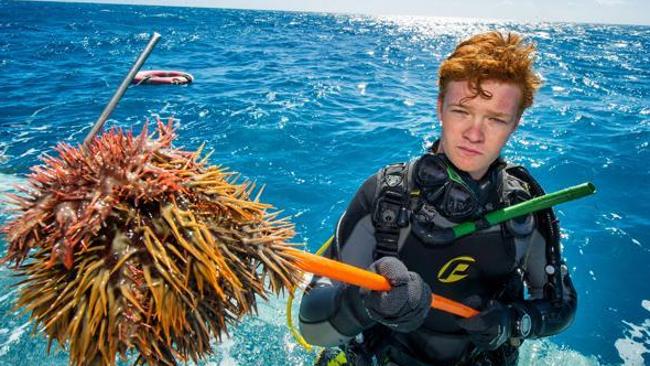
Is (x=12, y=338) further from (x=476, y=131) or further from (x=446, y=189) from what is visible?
(x=476, y=131)

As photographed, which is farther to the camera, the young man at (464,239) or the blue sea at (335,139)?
the blue sea at (335,139)

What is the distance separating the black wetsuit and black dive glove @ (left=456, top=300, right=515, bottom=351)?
0.25 meters

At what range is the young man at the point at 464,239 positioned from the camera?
8.65 feet

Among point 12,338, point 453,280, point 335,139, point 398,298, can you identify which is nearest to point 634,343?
point 453,280

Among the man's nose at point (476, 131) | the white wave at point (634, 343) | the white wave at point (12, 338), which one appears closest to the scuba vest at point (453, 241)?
the man's nose at point (476, 131)

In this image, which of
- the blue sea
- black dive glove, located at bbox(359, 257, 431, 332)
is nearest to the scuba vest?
black dive glove, located at bbox(359, 257, 431, 332)

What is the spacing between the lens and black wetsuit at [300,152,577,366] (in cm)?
272

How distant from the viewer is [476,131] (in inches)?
104

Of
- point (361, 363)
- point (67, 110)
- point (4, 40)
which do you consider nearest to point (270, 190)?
point (361, 363)

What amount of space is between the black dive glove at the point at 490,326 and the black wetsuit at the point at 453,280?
255 millimetres

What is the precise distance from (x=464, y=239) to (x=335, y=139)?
8657 mm

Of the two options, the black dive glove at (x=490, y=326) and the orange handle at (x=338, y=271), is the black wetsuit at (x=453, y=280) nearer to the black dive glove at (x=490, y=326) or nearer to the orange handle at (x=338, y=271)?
the black dive glove at (x=490, y=326)

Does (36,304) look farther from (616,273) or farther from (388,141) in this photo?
(388,141)

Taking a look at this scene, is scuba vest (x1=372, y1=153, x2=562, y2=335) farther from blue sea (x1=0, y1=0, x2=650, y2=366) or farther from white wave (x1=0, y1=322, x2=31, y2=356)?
white wave (x1=0, y1=322, x2=31, y2=356)
